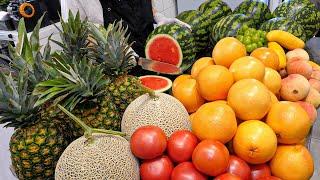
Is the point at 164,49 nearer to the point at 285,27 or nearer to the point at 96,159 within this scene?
the point at 285,27

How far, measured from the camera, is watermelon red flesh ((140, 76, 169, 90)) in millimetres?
1278

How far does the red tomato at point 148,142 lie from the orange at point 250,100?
24 cm

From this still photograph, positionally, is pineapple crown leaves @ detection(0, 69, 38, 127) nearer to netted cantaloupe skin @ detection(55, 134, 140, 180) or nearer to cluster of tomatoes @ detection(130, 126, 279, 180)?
netted cantaloupe skin @ detection(55, 134, 140, 180)

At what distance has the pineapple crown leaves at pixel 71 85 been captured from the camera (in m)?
0.88

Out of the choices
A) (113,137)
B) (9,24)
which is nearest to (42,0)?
(9,24)

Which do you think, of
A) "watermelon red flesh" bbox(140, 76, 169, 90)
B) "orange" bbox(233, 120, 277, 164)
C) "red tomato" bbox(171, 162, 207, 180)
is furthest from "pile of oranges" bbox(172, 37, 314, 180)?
"watermelon red flesh" bbox(140, 76, 169, 90)

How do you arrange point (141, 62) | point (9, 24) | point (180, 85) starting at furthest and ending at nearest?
point (9, 24)
point (141, 62)
point (180, 85)

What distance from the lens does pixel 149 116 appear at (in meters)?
0.86

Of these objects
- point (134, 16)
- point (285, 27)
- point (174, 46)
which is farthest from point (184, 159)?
point (134, 16)

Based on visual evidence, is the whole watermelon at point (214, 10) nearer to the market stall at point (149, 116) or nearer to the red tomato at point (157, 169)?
the market stall at point (149, 116)

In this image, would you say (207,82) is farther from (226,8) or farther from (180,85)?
(226,8)

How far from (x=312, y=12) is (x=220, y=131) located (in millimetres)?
1311

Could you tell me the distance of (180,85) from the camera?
3.51 ft

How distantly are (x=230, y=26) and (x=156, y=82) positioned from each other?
497mm
